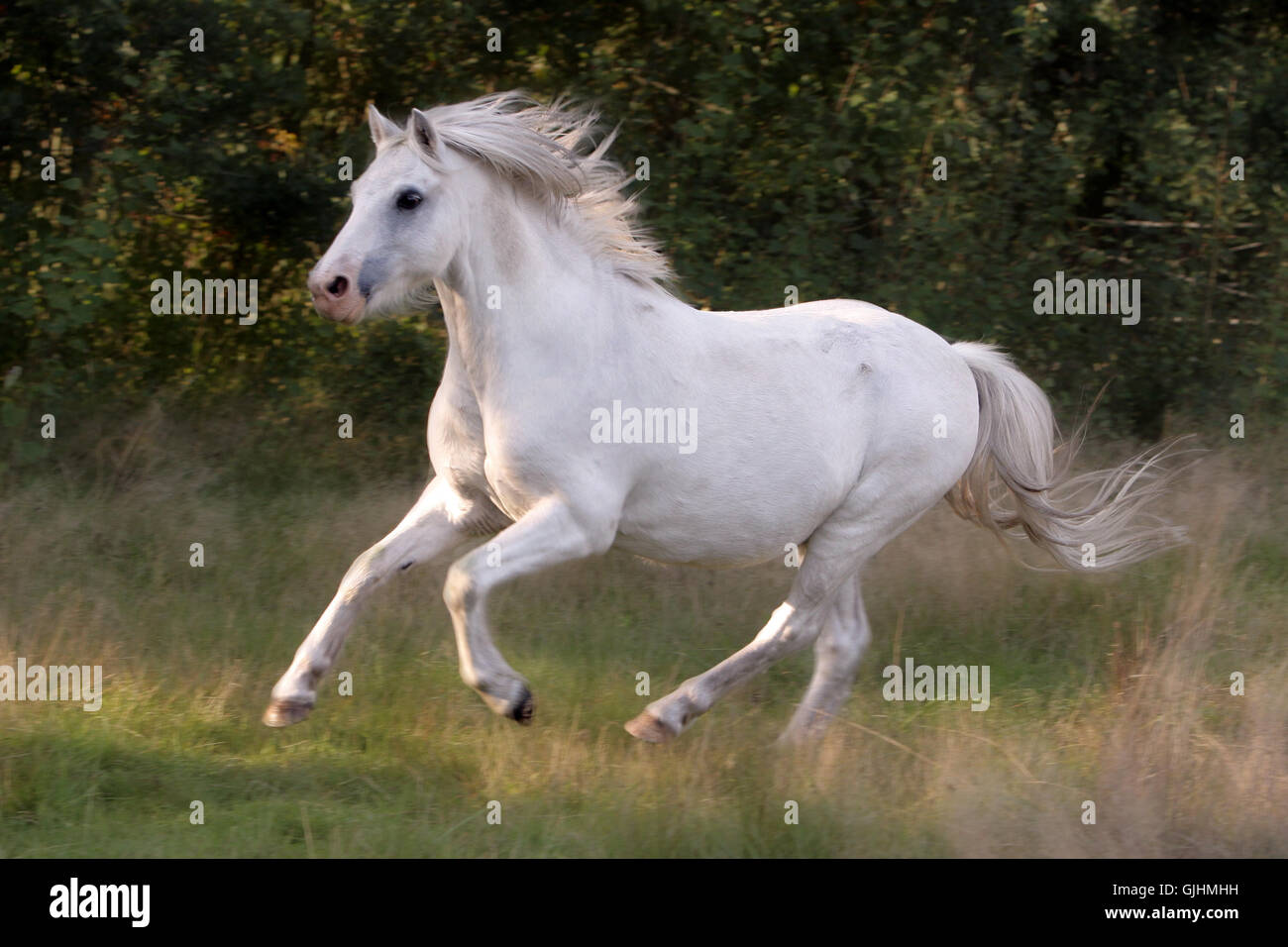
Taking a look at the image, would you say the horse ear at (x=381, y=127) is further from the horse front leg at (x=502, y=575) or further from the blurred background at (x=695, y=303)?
the blurred background at (x=695, y=303)

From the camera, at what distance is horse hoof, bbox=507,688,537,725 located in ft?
13.9

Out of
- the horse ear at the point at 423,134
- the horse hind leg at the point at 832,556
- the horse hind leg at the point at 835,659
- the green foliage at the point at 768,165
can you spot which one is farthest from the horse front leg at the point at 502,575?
the green foliage at the point at 768,165

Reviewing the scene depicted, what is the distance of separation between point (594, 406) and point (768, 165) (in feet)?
13.3

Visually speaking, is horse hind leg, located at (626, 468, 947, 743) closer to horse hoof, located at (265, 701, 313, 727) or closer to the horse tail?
the horse tail

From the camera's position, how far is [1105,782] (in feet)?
14.8

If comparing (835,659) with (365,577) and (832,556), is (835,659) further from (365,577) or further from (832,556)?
(365,577)

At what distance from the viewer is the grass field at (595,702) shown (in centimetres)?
426

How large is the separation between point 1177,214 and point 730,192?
267 cm

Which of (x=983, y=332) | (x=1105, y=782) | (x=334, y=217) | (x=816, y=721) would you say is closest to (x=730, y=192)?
(x=983, y=332)

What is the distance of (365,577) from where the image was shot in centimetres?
445

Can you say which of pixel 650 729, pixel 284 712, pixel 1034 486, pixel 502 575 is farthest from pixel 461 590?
pixel 1034 486

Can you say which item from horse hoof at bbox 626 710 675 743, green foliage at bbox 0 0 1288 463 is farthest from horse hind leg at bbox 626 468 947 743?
green foliage at bbox 0 0 1288 463

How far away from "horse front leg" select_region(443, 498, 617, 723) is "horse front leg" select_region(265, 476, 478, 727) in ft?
0.98

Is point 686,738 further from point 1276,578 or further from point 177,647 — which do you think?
point 1276,578
